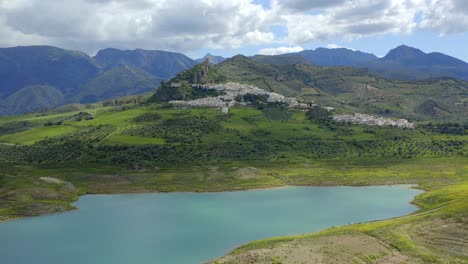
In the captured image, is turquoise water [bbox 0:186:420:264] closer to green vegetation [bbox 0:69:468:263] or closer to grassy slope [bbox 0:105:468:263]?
grassy slope [bbox 0:105:468:263]

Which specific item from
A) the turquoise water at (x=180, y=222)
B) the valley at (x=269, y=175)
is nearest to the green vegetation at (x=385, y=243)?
the valley at (x=269, y=175)

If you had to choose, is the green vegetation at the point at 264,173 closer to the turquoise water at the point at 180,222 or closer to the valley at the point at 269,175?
the valley at the point at 269,175

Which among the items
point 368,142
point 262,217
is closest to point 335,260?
point 262,217

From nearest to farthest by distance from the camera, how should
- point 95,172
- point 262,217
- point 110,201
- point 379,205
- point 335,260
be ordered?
point 335,260
point 262,217
point 379,205
point 110,201
point 95,172

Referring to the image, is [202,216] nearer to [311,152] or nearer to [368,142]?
[311,152]

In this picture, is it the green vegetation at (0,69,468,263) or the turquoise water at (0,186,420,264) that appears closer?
the green vegetation at (0,69,468,263)

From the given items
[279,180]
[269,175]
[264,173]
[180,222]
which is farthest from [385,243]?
[264,173]

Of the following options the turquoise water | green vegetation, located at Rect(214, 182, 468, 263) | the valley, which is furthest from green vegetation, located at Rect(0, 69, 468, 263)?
the turquoise water

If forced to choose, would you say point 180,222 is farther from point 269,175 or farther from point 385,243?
point 269,175
